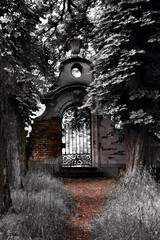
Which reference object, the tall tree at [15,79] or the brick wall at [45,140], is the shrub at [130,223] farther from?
the brick wall at [45,140]

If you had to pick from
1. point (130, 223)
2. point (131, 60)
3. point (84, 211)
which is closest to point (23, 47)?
point (131, 60)

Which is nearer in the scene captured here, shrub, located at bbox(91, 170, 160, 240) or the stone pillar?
shrub, located at bbox(91, 170, 160, 240)

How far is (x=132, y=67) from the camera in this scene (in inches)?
235

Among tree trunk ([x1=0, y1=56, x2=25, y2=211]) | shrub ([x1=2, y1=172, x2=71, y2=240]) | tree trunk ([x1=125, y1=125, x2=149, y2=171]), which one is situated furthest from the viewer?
tree trunk ([x1=125, y1=125, x2=149, y2=171])

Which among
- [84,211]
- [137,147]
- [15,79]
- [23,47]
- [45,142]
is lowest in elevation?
[84,211]

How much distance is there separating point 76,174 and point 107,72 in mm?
4680

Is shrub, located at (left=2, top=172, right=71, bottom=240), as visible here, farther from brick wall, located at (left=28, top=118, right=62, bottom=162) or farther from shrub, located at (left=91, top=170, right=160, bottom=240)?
brick wall, located at (left=28, top=118, right=62, bottom=162)

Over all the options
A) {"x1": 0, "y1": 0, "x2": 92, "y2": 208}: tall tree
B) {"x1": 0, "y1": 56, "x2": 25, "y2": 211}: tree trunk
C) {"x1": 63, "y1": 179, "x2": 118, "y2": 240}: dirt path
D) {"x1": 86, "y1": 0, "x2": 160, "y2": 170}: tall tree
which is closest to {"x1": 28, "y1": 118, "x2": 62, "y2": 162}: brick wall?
{"x1": 0, "y1": 0, "x2": 92, "y2": 208}: tall tree

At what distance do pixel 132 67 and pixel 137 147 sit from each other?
6.50 ft

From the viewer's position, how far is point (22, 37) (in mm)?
6324

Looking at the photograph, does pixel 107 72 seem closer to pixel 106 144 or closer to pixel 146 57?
pixel 146 57

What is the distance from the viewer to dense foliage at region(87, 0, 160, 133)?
19.8ft

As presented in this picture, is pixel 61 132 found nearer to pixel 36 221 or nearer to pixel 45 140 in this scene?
pixel 45 140

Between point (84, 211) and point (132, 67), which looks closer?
point (84, 211)
